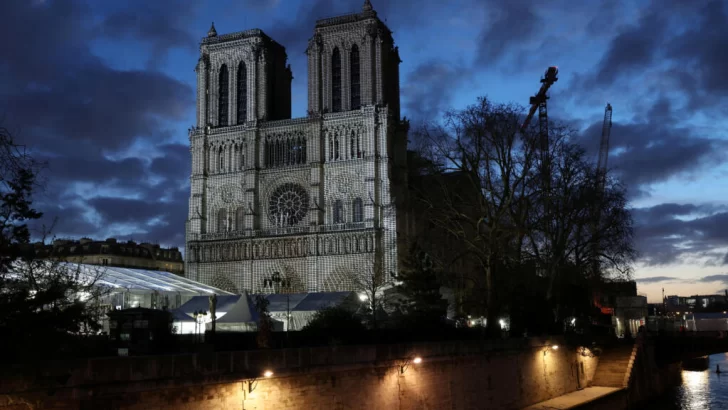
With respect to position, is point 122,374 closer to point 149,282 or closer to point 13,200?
point 13,200

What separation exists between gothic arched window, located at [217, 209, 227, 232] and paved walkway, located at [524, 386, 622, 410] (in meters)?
43.3

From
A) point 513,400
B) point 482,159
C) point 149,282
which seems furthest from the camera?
point 149,282

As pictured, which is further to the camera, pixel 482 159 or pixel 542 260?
pixel 542 260

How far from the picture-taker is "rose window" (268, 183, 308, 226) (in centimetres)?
7162

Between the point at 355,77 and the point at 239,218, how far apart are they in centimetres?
1683

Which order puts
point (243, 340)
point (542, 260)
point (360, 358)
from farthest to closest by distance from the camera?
point (542, 260) < point (243, 340) < point (360, 358)

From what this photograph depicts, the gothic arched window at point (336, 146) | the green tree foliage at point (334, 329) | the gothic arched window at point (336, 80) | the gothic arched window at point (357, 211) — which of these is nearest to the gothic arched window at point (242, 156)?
the gothic arched window at point (336, 146)

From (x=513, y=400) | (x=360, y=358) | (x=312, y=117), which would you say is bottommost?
(x=513, y=400)

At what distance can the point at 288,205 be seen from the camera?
72062mm

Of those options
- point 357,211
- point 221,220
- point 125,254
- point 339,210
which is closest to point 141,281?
point 221,220

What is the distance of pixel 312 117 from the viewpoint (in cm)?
7088

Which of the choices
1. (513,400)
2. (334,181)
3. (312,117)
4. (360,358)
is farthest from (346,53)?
(360,358)

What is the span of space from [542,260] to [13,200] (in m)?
28.5

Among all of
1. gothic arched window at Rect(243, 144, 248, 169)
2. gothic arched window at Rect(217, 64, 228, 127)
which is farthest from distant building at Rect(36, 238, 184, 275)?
gothic arched window at Rect(243, 144, 248, 169)
